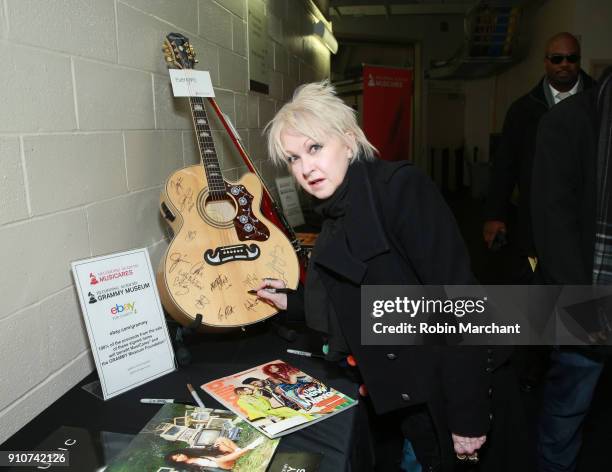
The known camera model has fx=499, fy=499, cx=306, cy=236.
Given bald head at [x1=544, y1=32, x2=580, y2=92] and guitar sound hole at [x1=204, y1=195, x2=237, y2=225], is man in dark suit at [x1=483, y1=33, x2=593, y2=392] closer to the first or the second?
bald head at [x1=544, y1=32, x2=580, y2=92]

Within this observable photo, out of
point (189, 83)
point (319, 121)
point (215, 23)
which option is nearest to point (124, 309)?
point (319, 121)

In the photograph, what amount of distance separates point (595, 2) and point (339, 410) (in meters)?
5.50

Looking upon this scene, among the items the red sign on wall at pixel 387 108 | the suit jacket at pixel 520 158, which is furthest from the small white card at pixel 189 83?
the red sign on wall at pixel 387 108

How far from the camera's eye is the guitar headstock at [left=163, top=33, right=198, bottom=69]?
1622mm

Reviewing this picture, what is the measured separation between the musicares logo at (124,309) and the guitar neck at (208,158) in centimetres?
44

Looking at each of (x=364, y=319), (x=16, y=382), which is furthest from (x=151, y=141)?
(x=364, y=319)

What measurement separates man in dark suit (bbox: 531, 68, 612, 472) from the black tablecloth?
2.42 ft

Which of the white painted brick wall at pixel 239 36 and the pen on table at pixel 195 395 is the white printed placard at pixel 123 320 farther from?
the white painted brick wall at pixel 239 36

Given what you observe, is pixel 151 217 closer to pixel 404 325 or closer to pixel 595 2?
pixel 404 325

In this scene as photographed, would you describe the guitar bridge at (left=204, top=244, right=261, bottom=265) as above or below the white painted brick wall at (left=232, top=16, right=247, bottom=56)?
below

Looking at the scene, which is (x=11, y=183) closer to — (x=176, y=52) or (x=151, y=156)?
(x=151, y=156)

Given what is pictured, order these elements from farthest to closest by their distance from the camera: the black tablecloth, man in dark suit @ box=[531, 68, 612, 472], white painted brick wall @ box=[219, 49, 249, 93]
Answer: white painted brick wall @ box=[219, 49, 249, 93] → man in dark suit @ box=[531, 68, 612, 472] → the black tablecloth

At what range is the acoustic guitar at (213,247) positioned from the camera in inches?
54.5

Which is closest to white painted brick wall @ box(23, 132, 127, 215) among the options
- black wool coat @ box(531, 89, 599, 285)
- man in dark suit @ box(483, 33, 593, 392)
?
black wool coat @ box(531, 89, 599, 285)
